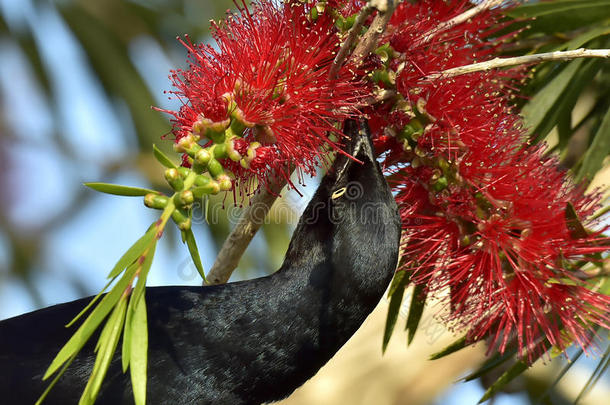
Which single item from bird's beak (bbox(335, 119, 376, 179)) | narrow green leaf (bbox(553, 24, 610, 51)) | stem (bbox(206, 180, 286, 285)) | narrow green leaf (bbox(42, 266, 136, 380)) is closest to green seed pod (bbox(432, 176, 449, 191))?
bird's beak (bbox(335, 119, 376, 179))

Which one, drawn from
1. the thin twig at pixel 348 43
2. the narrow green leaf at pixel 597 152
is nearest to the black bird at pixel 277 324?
the thin twig at pixel 348 43

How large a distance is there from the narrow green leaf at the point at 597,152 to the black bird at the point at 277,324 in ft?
1.67

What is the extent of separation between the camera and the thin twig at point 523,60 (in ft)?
3.62

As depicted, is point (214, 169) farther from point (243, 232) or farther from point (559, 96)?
point (559, 96)

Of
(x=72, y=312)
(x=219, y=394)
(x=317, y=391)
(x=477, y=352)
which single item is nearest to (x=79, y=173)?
(x=317, y=391)

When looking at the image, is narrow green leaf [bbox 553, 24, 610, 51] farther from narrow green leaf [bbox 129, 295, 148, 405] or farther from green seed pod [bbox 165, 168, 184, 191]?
narrow green leaf [bbox 129, 295, 148, 405]

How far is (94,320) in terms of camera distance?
780 millimetres

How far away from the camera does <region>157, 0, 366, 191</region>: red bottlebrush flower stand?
1.03m

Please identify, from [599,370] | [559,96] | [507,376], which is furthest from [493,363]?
[559,96]

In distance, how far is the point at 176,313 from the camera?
1.23 meters

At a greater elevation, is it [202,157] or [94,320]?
[202,157]

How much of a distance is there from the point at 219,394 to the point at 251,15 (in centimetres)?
60

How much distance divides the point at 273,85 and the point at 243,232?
33 cm

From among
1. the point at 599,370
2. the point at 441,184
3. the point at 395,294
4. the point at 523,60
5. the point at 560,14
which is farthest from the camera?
the point at 560,14
